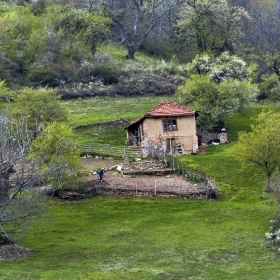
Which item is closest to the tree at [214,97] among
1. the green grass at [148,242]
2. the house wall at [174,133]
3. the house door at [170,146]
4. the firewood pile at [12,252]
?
the house wall at [174,133]

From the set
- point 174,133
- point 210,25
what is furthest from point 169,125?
point 210,25

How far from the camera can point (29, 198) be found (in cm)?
3506

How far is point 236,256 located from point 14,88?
52.1 metres

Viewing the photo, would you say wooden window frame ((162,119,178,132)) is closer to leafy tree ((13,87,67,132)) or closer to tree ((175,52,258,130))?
tree ((175,52,258,130))

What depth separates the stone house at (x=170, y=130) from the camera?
2355 inches

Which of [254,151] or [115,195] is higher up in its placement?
[254,151]

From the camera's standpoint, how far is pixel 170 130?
60344 mm

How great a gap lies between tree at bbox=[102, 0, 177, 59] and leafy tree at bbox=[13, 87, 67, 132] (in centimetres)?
3631

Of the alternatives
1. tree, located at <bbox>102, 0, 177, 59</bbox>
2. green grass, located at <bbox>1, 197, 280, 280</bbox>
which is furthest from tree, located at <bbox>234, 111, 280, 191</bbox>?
tree, located at <bbox>102, 0, 177, 59</bbox>

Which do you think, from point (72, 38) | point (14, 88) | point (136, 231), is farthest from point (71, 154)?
point (72, 38)

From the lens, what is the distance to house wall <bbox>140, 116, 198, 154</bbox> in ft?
197

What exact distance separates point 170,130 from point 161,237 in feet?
77.1

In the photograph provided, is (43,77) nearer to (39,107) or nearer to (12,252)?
(39,107)

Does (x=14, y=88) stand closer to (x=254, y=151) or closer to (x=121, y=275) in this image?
(x=254, y=151)
